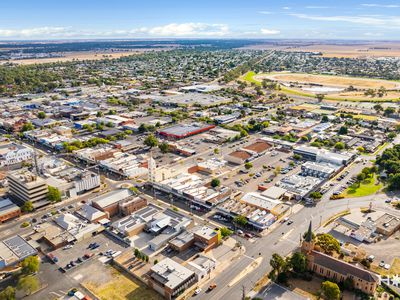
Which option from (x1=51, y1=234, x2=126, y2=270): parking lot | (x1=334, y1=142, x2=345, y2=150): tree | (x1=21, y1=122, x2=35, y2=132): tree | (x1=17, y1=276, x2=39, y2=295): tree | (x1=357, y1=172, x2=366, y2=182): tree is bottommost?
(x1=51, y1=234, x2=126, y2=270): parking lot

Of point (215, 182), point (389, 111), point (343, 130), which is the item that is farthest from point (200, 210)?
point (389, 111)

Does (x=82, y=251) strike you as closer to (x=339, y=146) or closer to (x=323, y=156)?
(x=323, y=156)

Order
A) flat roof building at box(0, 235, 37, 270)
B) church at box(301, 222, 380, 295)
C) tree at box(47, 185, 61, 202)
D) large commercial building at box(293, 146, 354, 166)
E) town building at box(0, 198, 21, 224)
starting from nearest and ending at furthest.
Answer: church at box(301, 222, 380, 295) → flat roof building at box(0, 235, 37, 270) → town building at box(0, 198, 21, 224) → tree at box(47, 185, 61, 202) → large commercial building at box(293, 146, 354, 166)

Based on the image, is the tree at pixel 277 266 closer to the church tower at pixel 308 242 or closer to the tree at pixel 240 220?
the church tower at pixel 308 242

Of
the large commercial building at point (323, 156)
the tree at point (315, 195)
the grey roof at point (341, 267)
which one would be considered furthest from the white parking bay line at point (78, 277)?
the large commercial building at point (323, 156)

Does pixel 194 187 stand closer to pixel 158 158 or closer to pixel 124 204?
pixel 124 204

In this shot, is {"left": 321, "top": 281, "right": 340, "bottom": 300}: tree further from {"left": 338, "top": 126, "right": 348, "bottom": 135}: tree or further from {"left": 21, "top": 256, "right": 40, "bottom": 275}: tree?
{"left": 338, "top": 126, "right": 348, "bottom": 135}: tree

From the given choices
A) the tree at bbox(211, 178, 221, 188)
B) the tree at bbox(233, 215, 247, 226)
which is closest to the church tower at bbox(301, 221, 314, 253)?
the tree at bbox(233, 215, 247, 226)

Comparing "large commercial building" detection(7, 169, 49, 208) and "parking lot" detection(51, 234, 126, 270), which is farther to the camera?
"large commercial building" detection(7, 169, 49, 208)
